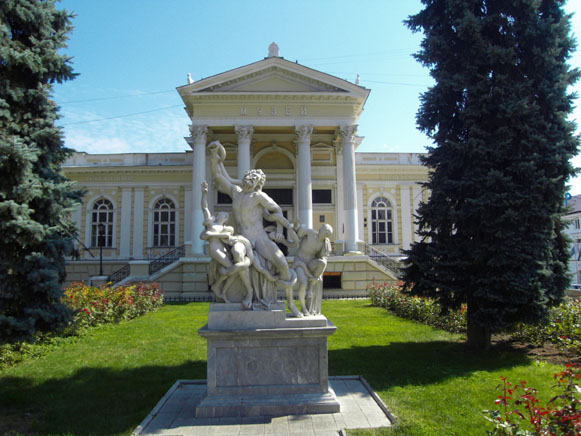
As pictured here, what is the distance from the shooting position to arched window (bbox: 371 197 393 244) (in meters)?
27.5

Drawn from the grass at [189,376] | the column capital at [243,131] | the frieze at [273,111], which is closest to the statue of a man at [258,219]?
the grass at [189,376]

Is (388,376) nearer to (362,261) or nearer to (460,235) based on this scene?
(460,235)

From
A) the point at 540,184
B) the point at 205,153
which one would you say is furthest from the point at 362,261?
the point at 540,184

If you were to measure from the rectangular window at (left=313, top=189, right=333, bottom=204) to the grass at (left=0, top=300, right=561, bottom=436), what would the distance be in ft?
48.8

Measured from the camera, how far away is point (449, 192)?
9422 mm

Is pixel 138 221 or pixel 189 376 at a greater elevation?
pixel 138 221

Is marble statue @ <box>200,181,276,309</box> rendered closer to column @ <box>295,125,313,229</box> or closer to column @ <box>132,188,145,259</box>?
column @ <box>295,125,313,229</box>

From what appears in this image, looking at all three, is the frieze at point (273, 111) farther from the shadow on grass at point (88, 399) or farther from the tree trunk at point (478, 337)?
the shadow on grass at point (88, 399)

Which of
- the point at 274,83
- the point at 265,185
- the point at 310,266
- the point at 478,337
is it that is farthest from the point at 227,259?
the point at 265,185

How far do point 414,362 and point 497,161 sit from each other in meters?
4.62

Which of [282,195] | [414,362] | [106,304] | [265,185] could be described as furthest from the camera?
[282,195]

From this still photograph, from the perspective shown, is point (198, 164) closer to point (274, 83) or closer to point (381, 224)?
point (274, 83)

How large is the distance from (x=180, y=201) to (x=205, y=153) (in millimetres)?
5279

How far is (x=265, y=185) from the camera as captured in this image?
25.9 meters
